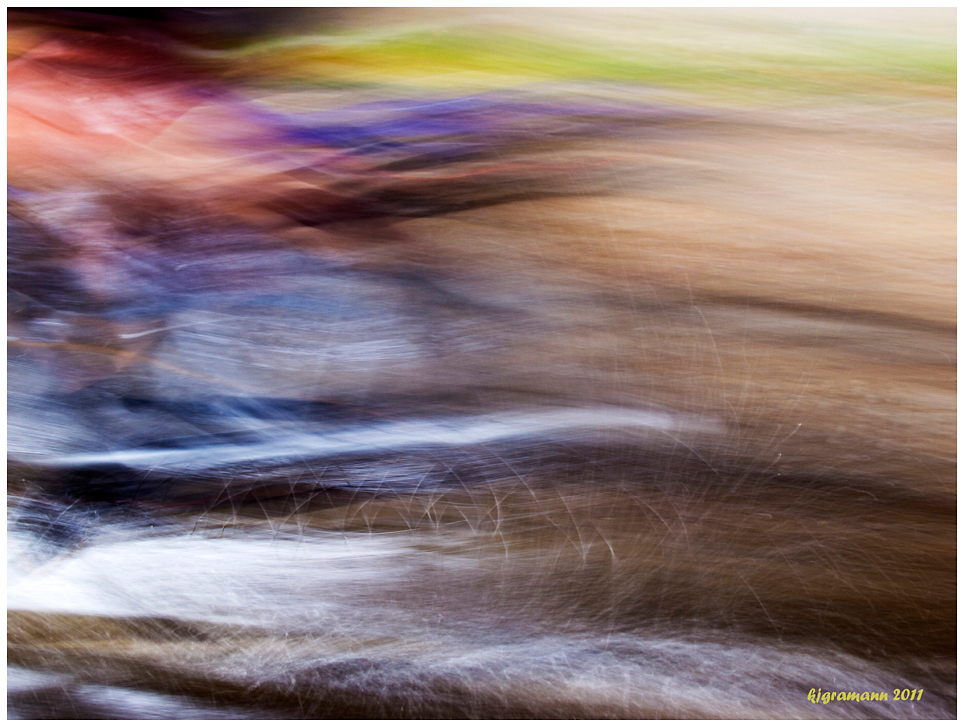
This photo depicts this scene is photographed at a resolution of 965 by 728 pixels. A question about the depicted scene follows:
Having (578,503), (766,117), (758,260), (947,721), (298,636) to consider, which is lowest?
(947,721)

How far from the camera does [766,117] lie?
932 millimetres

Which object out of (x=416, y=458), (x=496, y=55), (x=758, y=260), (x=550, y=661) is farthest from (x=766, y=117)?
(x=550, y=661)

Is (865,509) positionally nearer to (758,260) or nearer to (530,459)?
(758,260)

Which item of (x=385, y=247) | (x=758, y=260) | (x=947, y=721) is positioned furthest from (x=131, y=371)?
(x=947, y=721)

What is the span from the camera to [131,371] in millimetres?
938

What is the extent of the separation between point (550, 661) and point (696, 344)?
555mm

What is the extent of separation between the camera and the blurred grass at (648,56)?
931 millimetres

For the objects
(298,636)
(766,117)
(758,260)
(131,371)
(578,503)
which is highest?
(766,117)

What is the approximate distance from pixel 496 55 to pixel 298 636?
99 cm

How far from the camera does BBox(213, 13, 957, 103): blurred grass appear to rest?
3.05 feet

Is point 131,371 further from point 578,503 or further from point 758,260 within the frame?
point 758,260

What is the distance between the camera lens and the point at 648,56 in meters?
0.94

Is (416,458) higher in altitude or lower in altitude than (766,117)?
lower

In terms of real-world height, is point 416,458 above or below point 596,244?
below
